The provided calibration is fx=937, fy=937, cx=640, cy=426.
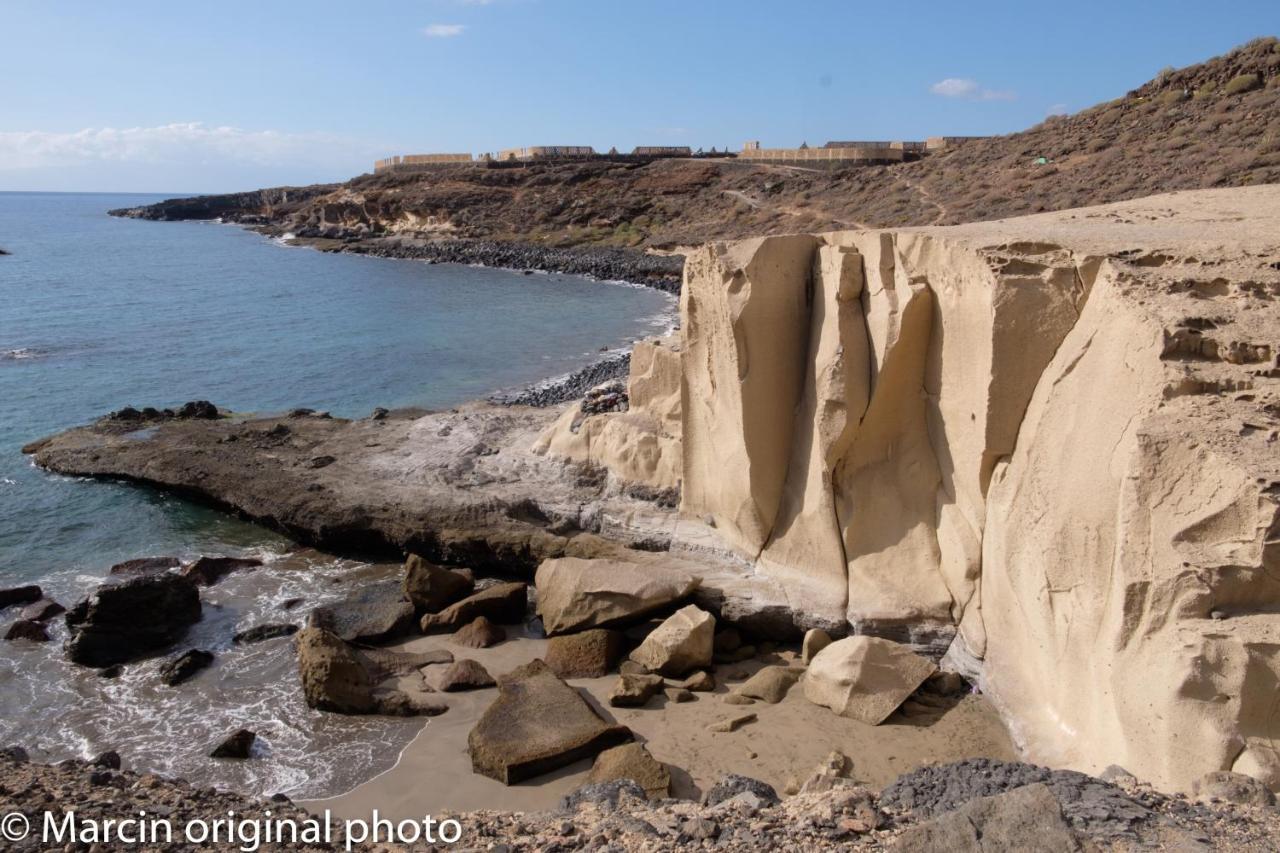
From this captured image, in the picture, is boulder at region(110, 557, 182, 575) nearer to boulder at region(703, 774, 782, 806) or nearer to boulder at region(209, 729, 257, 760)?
boulder at region(209, 729, 257, 760)

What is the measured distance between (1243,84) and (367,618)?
105 ft

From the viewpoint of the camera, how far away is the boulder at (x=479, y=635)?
34.3ft

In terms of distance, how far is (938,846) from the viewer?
502 cm

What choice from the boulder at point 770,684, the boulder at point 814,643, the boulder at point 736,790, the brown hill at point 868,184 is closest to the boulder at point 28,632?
the boulder at point 770,684

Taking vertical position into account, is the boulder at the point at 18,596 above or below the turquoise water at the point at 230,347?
below

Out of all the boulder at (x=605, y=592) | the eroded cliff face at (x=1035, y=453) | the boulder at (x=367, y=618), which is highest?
the eroded cliff face at (x=1035, y=453)

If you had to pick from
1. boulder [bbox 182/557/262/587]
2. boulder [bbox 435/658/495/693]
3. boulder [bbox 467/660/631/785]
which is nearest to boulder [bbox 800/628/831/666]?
boulder [bbox 467/660/631/785]

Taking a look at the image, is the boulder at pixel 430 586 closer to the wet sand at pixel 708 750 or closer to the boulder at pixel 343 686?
the boulder at pixel 343 686

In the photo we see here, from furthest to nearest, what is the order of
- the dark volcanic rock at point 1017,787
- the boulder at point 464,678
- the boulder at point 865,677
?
the boulder at point 464,678 → the boulder at point 865,677 → the dark volcanic rock at point 1017,787

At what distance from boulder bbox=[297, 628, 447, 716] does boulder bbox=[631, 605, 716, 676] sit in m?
2.13

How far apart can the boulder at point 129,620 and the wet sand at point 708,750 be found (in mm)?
4150

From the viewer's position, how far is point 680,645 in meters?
9.41

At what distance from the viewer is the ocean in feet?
30.0

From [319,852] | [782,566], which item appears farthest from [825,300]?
[319,852]
